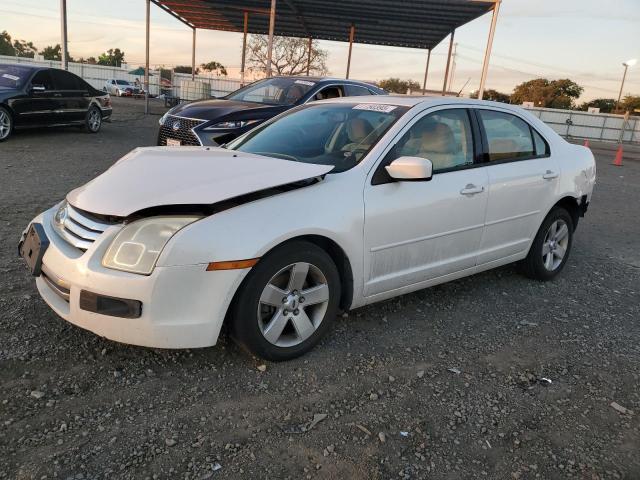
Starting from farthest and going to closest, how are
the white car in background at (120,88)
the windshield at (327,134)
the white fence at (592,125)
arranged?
1. the white car in background at (120,88)
2. the white fence at (592,125)
3. the windshield at (327,134)

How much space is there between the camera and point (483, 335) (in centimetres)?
364

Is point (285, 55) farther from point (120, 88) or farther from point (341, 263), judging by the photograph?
point (341, 263)

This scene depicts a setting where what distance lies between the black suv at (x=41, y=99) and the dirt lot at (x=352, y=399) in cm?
739

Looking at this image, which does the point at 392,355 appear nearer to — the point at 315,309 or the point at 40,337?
the point at 315,309

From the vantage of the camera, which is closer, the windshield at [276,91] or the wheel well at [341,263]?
the wheel well at [341,263]

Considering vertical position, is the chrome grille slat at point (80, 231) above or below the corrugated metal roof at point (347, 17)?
below

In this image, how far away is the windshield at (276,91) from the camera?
8.52 meters

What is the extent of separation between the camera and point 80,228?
2830 mm

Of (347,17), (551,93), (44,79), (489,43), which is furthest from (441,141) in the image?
(551,93)

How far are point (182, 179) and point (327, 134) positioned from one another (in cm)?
132

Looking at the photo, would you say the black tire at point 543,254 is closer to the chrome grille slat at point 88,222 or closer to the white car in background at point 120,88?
the chrome grille slat at point 88,222

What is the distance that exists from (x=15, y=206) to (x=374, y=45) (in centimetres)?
2619

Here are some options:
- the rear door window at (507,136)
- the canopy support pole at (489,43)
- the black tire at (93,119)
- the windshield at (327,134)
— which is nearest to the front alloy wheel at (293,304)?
the windshield at (327,134)

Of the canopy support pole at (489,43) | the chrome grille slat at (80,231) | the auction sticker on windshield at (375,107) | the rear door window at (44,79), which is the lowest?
the chrome grille slat at (80,231)
